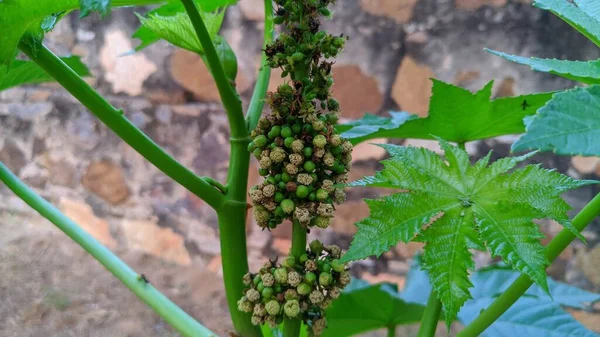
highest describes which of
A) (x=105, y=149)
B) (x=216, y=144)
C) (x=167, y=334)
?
(x=105, y=149)

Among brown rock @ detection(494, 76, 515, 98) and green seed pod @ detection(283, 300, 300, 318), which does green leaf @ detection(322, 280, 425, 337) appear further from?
brown rock @ detection(494, 76, 515, 98)

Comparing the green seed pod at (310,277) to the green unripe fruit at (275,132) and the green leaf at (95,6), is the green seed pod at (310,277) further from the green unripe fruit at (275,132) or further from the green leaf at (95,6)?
the green leaf at (95,6)

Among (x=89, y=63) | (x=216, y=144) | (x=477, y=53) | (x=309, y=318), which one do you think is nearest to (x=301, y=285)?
(x=309, y=318)

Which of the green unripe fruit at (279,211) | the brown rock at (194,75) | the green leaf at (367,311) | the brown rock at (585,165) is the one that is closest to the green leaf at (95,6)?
the green unripe fruit at (279,211)

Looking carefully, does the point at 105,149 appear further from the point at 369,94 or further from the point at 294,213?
the point at 294,213

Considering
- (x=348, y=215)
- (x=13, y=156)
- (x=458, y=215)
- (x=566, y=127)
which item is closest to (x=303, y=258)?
(x=458, y=215)

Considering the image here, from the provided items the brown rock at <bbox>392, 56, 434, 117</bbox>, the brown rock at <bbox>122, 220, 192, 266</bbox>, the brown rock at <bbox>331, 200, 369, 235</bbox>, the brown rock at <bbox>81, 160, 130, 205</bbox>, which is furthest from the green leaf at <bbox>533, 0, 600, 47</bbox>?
the brown rock at <bbox>81, 160, 130, 205</bbox>
